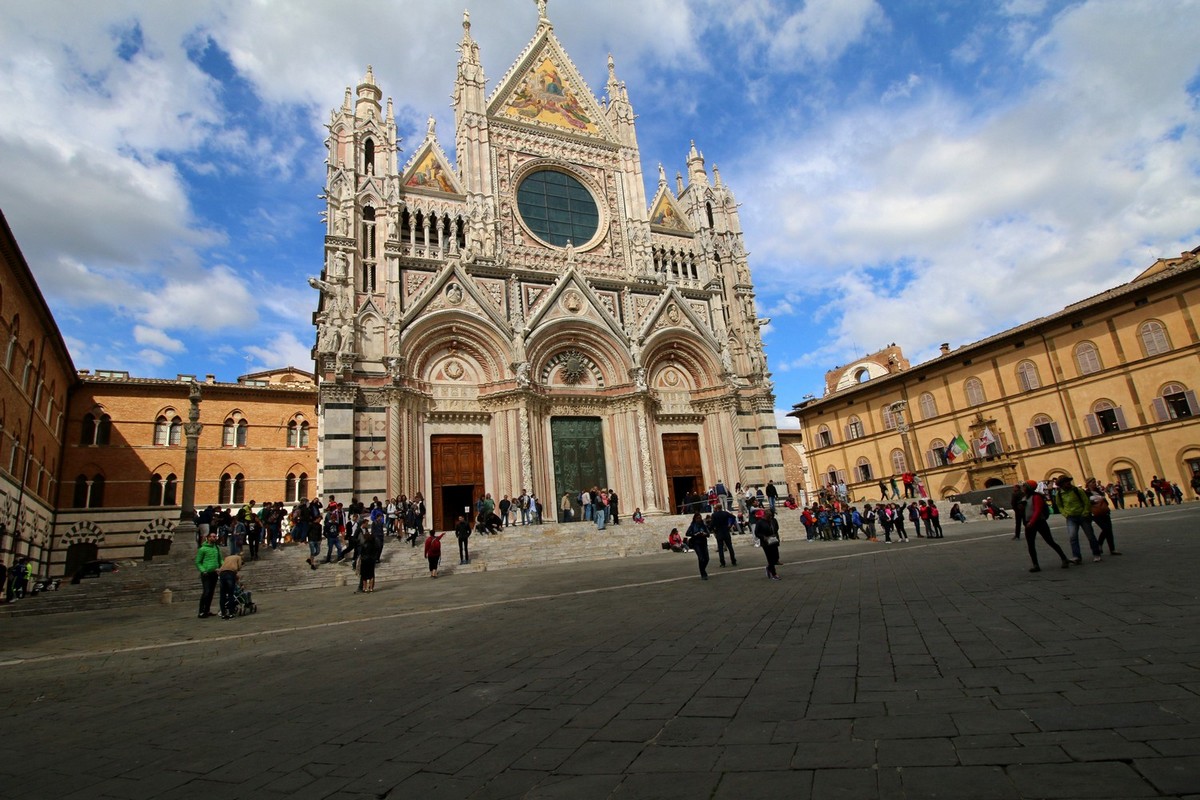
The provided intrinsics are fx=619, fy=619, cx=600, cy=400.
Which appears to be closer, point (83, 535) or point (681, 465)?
point (681, 465)

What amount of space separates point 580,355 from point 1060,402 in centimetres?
2668

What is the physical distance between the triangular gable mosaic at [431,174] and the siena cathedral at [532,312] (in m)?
Result: 0.10

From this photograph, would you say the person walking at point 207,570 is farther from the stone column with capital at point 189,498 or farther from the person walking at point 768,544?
the person walking at point 768,544

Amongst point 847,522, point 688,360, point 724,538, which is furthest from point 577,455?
point 724,538

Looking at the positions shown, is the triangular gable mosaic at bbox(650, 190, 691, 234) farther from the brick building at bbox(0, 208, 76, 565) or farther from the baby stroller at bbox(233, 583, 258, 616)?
the baby stroller at bbox(233, 583, 258, 616)

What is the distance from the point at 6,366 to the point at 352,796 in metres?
26.9

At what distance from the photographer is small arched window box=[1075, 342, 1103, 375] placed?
32781 millimetres

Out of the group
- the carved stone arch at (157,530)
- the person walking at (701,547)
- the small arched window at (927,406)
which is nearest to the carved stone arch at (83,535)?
the carved stone arch at (157,530)

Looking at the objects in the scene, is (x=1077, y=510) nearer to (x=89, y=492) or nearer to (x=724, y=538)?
(x=724, y=538)

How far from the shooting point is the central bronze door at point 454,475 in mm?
24906

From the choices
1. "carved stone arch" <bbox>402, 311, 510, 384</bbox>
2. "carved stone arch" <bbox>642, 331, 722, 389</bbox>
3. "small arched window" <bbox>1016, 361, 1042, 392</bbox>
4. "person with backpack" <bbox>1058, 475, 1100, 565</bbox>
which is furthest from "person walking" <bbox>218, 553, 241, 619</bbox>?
"small arched window" <bbox>1016, 361, 1042, 392</bbox>

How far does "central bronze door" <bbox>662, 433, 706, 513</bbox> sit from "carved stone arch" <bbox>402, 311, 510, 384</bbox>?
28.8 feet

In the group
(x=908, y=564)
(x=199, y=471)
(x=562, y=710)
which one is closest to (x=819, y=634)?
(x=562, y=710)

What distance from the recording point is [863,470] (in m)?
44.1
